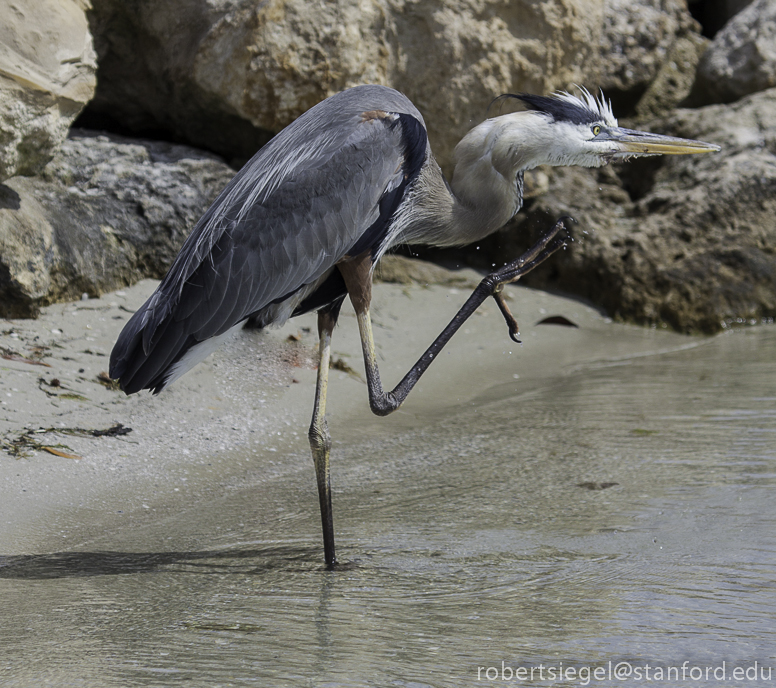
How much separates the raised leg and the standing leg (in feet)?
0.51

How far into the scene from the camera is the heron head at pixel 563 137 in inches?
141

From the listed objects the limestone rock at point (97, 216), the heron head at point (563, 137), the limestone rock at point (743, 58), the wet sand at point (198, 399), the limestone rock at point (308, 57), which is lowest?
the wet sand at point (198, 399)

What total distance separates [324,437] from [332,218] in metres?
0.82

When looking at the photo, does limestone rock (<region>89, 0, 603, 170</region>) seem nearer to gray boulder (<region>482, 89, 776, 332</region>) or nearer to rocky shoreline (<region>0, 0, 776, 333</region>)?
rocky shoreline (<region>0, 0, 776, 333</region>)

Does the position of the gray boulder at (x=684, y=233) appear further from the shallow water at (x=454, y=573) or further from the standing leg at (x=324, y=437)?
the standing leg at (x=324, y=437)

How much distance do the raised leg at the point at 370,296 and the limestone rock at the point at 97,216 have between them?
2.16 meters

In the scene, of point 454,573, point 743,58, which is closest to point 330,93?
point 454,573

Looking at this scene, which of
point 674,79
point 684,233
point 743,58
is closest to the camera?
point 684,233

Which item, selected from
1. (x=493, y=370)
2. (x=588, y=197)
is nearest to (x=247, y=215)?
(x=493, y=370)

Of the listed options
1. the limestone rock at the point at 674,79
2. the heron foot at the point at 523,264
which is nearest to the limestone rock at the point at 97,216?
the heron foot at the point at 523,264

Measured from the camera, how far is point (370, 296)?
351cm

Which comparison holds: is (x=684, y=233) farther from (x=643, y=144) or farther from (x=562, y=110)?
(x=562, y=110)

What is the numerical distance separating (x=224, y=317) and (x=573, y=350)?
3.37m

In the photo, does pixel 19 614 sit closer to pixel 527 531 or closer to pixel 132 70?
pixel 527 531
